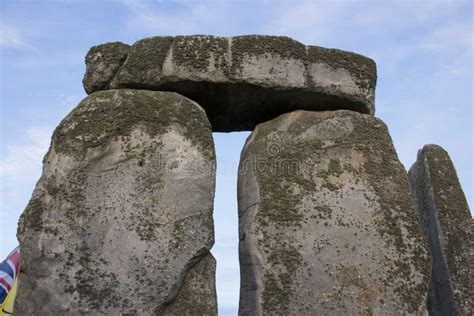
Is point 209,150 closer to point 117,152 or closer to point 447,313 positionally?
point 117,152

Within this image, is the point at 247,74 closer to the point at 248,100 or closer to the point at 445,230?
the point at 248,100

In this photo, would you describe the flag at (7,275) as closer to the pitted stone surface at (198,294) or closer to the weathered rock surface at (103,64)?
the weathered rock surface at (103,64)

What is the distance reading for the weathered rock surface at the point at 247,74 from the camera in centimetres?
330

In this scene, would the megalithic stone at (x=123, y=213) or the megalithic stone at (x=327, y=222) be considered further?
the megalithic stone at (x=327, y=222)

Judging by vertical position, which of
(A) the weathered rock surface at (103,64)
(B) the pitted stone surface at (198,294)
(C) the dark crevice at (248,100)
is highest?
(A) the weathered rock surface at (103,64)

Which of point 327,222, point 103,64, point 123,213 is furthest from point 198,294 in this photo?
point 103,64

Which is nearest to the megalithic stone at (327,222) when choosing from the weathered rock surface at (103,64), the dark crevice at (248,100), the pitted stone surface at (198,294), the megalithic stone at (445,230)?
the dark crevice at (248,100)

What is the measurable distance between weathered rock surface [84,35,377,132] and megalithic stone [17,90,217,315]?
18cm

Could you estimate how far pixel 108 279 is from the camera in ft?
9.08

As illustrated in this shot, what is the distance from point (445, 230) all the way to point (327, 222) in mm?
1101

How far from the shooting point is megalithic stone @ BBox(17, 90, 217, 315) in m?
2.75

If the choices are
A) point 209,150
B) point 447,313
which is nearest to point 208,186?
point 209,150

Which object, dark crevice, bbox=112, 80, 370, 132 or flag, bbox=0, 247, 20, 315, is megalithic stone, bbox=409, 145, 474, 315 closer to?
dark crevice, bbox=112, 80, 370, 132

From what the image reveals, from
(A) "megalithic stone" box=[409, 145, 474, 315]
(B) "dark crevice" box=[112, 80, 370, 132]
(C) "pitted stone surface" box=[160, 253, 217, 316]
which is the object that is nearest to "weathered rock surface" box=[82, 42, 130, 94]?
(B) "dark crevice" box=[112, 80, 370, 132]
